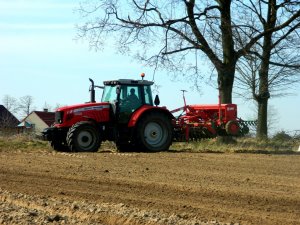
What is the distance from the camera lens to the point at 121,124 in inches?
678

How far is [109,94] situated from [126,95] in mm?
621

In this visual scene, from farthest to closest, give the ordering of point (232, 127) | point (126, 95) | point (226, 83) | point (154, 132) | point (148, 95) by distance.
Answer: point (226, 83)
point (232, 127)
point (148, 95)
point (154, 132)
point (126, 95)

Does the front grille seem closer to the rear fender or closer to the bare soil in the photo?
the rear fender

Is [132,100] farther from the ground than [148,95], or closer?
closer

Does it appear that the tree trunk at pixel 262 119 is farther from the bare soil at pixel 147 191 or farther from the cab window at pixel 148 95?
the bare soil at pixel 147 191

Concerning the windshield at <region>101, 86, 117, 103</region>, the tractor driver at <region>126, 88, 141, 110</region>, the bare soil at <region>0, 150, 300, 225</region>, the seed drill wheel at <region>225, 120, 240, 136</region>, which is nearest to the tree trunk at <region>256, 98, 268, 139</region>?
the seed drill wheel at <region>225, 120, 240, 136</region>

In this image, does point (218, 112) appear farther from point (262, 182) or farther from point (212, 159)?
point (262, 182)

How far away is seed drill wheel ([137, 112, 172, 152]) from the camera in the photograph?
17078 mm

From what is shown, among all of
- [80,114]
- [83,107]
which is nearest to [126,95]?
[83,107]

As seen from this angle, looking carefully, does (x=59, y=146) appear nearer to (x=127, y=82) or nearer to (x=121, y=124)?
(x=121, y=124)

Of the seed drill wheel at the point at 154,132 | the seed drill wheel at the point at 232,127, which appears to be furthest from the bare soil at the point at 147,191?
the seed drill wheel at the point at 232,127

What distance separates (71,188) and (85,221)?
2633 millimetres

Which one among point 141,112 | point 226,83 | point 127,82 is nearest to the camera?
point 141,112

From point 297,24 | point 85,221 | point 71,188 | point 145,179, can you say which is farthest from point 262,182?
point 297,24
